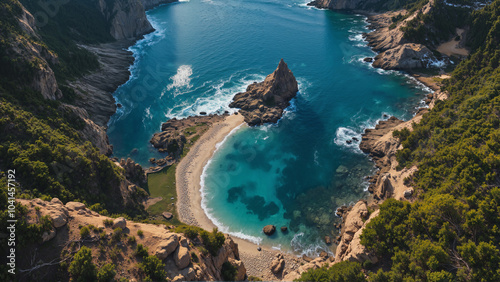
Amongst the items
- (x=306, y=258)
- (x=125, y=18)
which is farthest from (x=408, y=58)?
(x=125, y=18)

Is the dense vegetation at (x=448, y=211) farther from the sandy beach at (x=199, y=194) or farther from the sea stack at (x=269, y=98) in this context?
the sea stack at (x=269, y=98)

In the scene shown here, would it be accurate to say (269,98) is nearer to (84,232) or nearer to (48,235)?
(84,232)

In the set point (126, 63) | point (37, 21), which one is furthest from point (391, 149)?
point (37, 21)

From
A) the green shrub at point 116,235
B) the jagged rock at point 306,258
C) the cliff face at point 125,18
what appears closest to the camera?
the green shrub at point 116,235

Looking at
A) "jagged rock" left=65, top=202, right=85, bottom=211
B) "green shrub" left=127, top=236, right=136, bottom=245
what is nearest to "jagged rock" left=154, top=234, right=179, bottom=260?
"green shrub" left=127, top=236, right=136, bottom=245

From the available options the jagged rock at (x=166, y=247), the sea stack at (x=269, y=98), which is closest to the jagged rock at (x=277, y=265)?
the jagged rock at (x=166, y=247)

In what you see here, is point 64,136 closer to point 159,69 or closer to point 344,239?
point 344,239
